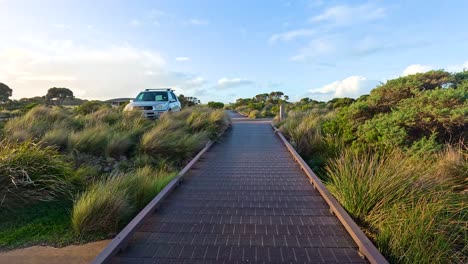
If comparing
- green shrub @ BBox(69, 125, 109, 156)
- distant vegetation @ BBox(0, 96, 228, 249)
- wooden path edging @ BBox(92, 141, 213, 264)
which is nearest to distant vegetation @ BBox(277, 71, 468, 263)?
wooden path edging @ BBox(92, 141, 213, 264)

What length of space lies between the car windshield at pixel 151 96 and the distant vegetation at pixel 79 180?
21.8 feet

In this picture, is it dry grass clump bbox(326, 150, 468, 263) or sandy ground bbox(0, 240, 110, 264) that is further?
sandy ground bbox(0, 240, 110, 264)

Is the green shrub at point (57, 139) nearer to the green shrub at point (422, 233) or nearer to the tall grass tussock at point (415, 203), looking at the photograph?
the tall grass tussock at point (415, 203)

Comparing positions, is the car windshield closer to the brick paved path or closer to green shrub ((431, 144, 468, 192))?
the brick paved path

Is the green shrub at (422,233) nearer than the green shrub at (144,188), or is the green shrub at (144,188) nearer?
the green shrub at (422,233)

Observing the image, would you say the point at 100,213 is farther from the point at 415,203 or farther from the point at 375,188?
the point at 415,203

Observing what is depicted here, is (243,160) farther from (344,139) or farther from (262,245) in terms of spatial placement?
(262,245)

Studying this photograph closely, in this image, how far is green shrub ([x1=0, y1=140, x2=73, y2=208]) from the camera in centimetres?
624

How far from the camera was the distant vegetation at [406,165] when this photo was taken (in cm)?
391

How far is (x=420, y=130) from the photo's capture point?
28.0ft

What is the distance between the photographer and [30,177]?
21.7ft

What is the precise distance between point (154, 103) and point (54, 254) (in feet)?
44.0

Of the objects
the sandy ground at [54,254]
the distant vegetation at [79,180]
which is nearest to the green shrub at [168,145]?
the distant vegetation at [79,180]

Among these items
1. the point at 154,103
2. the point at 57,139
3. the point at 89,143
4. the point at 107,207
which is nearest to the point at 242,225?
the point at 107,207
